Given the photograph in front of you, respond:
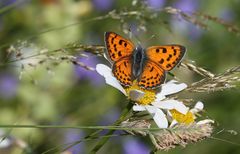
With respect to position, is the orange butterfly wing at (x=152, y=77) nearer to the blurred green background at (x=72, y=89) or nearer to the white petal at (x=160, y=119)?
the white petal at (x=160, y=119)

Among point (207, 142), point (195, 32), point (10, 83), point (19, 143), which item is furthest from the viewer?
point (195, 32)

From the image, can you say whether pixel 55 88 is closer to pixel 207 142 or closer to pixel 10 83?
pixel 10 83

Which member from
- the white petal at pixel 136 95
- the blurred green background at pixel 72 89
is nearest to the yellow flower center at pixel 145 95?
the white petal at pixel 136 95

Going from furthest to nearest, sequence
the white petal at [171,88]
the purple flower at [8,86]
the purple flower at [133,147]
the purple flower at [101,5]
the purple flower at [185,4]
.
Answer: the purple flower at [185,4] → the purple flower at [101,5] → the purple flower at [8,86] → the purple flower at [133,147] → the white petal at [171,88]

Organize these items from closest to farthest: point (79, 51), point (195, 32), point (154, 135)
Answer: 1. point (154, 135)
2. point (79, 51)
3. point (195, 32)

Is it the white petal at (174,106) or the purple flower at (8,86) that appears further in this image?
the purple flower at (8,86)

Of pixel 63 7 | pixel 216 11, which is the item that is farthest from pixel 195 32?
pixel 63 7

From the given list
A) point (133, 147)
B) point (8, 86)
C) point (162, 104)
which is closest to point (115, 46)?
point (162, 104)
